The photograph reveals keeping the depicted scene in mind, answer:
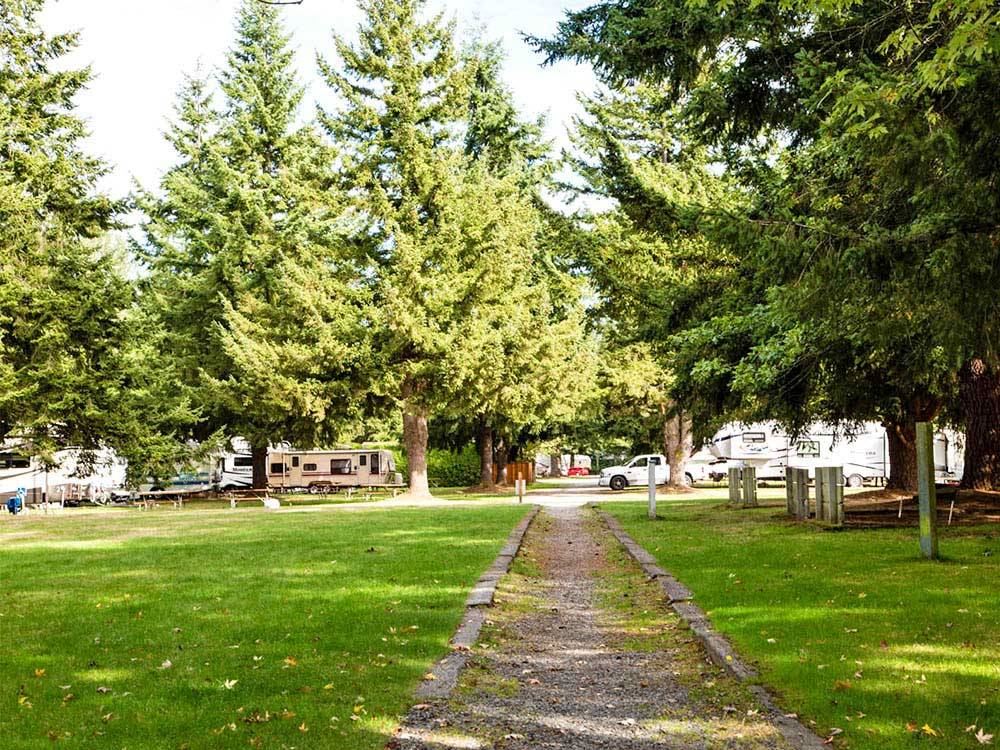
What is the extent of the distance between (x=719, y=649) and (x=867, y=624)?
1.48 meters

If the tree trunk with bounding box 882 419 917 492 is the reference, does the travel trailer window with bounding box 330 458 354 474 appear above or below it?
below

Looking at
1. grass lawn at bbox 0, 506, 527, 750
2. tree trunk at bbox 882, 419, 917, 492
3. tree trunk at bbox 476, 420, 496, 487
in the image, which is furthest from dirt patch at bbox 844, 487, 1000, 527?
tree trunk at bbox 476, 420, 496, 487

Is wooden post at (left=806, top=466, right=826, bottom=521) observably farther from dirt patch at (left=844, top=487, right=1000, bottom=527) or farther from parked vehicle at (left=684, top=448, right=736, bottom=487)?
parked vehicle at (left=684, top=448, right=736, bottom=487)

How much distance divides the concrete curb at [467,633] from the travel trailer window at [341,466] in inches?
1265

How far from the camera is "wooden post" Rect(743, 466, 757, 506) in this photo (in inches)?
954

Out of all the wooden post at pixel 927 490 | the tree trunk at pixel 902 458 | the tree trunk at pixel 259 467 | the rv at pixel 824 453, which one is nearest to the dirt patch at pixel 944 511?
the tree trunk at pixel 902 458

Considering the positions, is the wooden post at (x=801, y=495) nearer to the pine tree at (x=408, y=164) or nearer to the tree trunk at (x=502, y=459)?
the pine tree at (x=408, y=164)

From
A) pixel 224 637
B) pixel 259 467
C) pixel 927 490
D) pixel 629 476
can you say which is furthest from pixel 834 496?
pixel 259 467

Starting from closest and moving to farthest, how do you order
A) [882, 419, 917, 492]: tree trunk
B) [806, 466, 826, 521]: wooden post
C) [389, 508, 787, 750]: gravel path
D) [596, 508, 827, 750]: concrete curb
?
[596, 508, 827, 750]: concrete curb
[389, 508, 787, 750]: gravel path
[806, 466, 826, 521]: wooden post
[882, 419, 917, 492]: tree trunk

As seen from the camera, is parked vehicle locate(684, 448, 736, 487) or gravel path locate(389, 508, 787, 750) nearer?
gravel path locate(389, 508, 787, 750)

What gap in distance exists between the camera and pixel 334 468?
149 ft

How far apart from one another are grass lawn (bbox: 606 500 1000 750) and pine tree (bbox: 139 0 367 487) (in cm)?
1889

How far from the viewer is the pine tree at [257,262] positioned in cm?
3125

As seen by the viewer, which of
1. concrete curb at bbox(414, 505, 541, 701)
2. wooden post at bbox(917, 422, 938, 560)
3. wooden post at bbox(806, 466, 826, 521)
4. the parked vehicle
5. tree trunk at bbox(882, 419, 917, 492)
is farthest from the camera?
the parked vehicle
